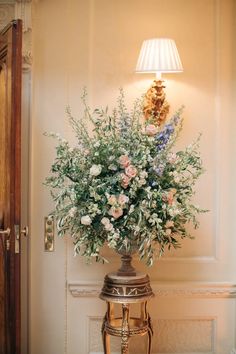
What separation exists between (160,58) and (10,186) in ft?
3.75

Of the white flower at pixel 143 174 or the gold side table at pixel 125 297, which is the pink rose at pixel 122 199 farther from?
the gold side table at pixel 125 297

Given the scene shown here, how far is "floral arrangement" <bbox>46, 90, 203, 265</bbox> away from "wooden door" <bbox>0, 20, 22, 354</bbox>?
0.83 ft

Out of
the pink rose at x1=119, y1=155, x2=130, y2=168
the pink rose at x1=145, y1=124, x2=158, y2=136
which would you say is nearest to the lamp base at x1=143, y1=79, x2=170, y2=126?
the pink rose at x1=145, y1=124, x2=158, y2=136

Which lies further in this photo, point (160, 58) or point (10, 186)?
point (160, 58)

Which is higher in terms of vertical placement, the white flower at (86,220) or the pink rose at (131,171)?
the pink rose at (131,171)

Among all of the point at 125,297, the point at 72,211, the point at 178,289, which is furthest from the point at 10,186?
the point at 178,289

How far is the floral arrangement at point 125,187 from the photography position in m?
2.93

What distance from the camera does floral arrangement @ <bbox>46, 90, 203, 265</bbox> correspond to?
293 cm

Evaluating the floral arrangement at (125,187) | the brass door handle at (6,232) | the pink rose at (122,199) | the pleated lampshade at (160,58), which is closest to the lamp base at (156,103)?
the pleated lampshade at (160,58)

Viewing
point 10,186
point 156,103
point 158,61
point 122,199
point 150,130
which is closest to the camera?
point 122,199

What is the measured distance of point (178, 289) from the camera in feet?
11.6

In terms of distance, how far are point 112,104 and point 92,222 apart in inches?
33.8

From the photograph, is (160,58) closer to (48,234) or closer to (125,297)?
(48,234)

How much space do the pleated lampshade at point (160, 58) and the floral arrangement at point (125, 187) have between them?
0.36m
